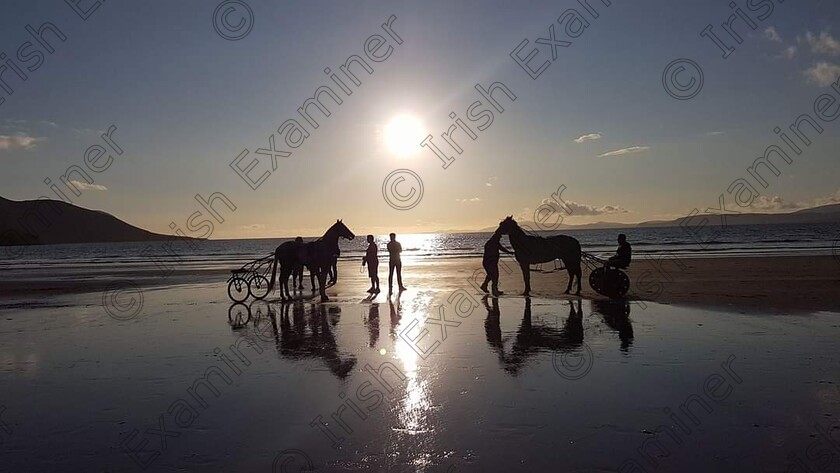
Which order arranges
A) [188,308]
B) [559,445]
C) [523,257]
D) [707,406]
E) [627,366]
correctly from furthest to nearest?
[523,257] < [188,308] < [627,366] < [707,406] < [559,445]

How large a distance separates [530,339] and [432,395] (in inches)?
148

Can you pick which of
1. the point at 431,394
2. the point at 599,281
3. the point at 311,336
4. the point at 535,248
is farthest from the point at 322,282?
the point at 431,394

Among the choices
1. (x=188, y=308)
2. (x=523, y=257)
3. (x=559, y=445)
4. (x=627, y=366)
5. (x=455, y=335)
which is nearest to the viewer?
(x=559, y=445)

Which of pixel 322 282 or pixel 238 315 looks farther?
pixel 322 282

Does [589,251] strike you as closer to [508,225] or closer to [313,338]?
[508,225]

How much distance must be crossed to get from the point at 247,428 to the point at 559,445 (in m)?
3.06

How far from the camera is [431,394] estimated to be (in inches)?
253

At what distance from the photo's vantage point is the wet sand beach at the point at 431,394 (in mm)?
4711

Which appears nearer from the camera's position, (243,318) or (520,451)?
(520,451)

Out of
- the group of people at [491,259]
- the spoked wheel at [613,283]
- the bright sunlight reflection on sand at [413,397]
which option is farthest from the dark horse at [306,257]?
the spoked wheel at [613,283]

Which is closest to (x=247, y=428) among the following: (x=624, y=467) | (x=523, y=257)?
(x=624, y=467)

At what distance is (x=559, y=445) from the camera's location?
477 cm

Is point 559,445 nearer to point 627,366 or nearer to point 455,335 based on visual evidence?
point 627,366

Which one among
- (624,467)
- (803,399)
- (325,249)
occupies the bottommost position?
(624,467)
